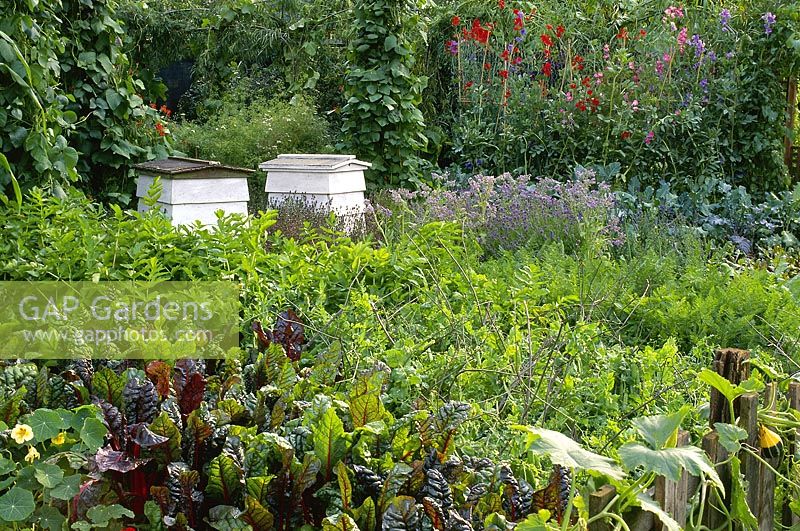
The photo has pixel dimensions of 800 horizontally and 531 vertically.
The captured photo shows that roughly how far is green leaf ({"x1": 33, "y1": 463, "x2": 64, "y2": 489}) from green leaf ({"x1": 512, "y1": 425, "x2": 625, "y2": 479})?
1.03 meters

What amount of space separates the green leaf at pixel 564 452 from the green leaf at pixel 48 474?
103cm

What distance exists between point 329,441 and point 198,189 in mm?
3195

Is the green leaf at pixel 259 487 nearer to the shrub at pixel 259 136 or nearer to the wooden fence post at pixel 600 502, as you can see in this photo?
the wooden fence post at pixel 600 502

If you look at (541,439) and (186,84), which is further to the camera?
(186,84)

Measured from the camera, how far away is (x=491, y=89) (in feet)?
27.9

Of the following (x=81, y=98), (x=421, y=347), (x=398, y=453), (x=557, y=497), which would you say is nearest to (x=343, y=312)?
(x=421, y=347)

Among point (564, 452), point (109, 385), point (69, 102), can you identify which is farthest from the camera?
point (69, 102)

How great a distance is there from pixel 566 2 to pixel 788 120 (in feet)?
8.25

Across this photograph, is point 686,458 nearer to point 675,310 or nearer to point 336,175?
point 675,310

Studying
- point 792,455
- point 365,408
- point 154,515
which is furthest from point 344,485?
point 792,455

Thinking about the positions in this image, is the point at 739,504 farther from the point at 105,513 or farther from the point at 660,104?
the point at 660,104

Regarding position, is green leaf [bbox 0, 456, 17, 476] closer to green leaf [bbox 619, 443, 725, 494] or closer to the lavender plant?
green leaf [bbox 619, 443, 725, 494]

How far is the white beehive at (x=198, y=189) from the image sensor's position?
15.5 feet

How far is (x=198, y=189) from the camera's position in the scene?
479 centimetres
